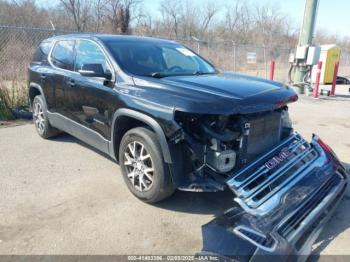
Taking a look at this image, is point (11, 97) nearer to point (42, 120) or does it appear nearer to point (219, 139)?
point (42, 120)

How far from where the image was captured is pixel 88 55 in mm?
4523

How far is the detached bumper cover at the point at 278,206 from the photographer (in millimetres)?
2674

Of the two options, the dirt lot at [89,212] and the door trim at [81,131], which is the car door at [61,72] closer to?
the door trim at [81,131]

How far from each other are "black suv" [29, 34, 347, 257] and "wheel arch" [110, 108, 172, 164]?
0.01 metres

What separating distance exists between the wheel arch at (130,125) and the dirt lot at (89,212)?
61 centimetres

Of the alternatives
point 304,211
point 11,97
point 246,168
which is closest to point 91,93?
point 246,168

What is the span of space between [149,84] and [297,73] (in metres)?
10.8

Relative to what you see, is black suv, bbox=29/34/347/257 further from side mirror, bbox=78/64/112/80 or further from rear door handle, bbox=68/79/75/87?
rear door handle, bbox=68/79/75/87

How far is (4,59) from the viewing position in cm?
862

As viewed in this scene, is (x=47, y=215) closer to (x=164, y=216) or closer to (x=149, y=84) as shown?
(x=164, y=216)

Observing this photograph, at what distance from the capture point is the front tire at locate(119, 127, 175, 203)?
3.42 metres

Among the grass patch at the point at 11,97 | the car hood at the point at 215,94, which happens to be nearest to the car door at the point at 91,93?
the car hood at the point at 215,94

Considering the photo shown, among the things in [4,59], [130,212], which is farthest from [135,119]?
[4,59]

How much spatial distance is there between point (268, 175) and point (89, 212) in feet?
6.35
